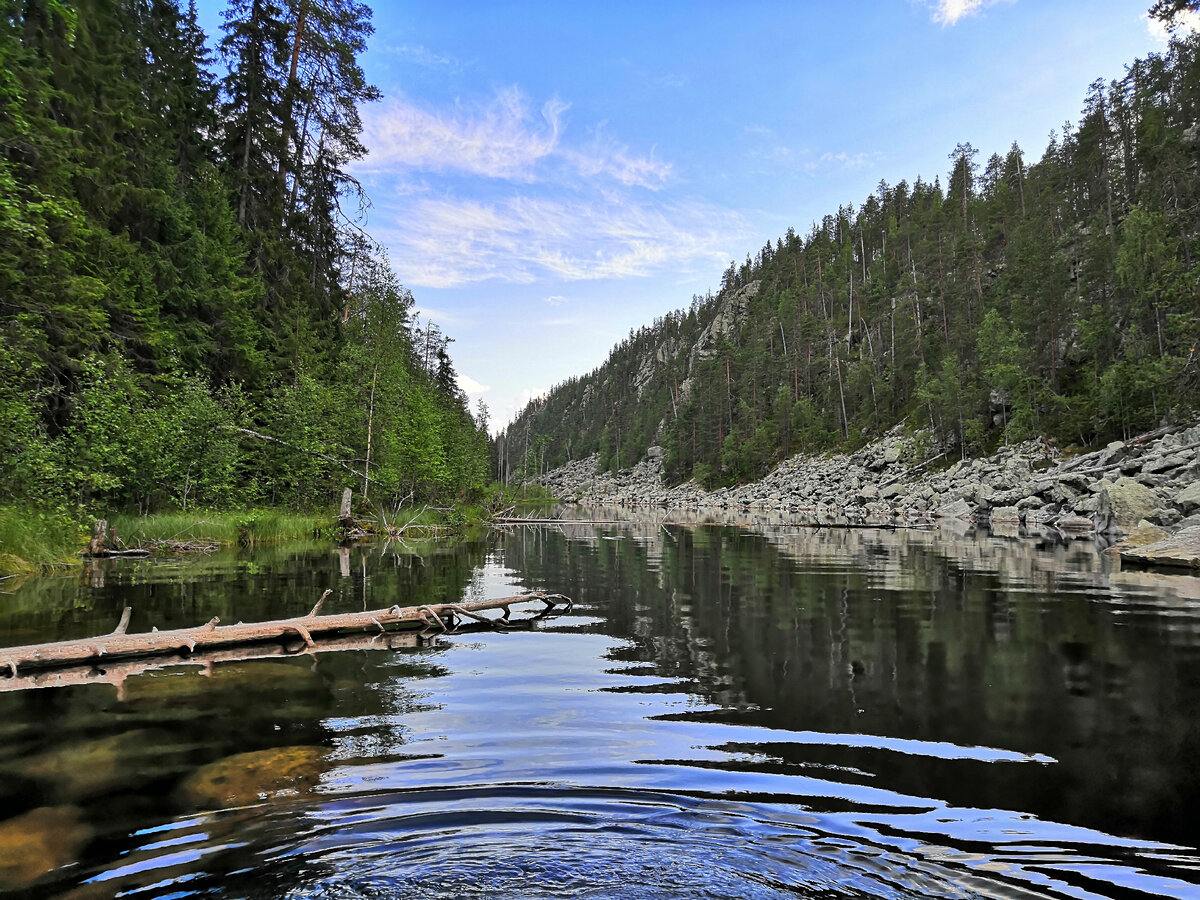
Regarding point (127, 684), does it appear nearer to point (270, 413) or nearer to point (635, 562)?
point (635, 562)

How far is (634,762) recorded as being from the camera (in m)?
4.83

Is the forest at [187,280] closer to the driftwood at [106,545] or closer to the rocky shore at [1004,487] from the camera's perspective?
the driftwood at [106,545]

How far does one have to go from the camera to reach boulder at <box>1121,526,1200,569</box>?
15.9 metres

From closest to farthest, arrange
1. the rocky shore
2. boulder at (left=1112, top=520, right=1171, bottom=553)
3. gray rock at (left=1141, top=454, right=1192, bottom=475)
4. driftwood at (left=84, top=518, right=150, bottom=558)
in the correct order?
driftwood at (left=84, top=518, right=150, bottom=558) < boulder at (left=1112, top=520, right=1171, bottom=553) < the rocky shore < gray rock at (left=1141, top=454, right=1192, bottom=475)

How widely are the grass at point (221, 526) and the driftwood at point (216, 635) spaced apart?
42.1 ft

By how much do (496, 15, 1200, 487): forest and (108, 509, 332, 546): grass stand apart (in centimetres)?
3039

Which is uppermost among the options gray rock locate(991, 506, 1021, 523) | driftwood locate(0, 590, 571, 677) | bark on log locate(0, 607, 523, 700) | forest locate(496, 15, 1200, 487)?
forest locate(496, 15, 1200, 487)

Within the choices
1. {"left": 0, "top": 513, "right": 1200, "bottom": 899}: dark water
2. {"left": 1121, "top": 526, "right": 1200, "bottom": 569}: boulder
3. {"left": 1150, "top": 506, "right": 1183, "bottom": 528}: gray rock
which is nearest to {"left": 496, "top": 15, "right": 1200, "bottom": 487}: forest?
{"left": 1150, "top": 506, "right": 1183, "bottom": 528}: gray rock

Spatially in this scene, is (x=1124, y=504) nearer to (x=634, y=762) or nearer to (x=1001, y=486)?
(x=1001, y=486)

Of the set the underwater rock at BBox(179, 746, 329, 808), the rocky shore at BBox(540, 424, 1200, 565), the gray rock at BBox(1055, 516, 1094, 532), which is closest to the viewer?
the underwater rock at BBox(179, 746, 329, 808)

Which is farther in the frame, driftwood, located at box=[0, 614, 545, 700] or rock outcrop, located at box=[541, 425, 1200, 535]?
rock outcrop, located at box=[541, 425, 1200, 535]

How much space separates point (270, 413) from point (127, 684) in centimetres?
2390

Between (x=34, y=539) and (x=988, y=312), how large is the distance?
62432 millimetres

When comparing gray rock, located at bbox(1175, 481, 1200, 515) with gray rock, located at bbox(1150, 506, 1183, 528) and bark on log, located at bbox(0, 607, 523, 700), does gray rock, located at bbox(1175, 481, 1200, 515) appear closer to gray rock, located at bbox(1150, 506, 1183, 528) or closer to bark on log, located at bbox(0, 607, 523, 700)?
gray rock, located at bbox(1150, 506, 1183, 528)
